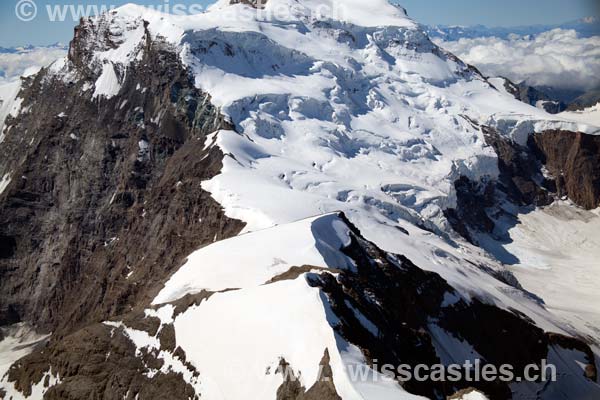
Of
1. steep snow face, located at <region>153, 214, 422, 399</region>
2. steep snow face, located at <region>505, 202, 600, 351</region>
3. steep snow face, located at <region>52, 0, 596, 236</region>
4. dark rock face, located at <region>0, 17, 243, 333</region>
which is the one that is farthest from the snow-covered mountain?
steep snow face, located at <region>505, 202, 600, 351</region>

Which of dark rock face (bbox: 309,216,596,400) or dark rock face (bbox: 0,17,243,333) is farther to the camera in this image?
dark rock face (bbox: 0,17,243,333)

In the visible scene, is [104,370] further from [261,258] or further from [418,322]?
[418,322]

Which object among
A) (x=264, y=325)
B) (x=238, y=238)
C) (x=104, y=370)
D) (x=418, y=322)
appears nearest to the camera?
(x=264, y=325)

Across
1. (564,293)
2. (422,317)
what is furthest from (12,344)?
(564,293)

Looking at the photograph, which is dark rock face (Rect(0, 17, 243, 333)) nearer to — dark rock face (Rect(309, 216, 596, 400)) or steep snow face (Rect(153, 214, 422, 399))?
steep snow face (Rect(153, 214, 422, 399))

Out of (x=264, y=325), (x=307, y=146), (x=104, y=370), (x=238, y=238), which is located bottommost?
(x=307, y=146)

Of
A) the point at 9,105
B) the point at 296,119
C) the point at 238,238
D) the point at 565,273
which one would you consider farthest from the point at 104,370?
the point at 9,105

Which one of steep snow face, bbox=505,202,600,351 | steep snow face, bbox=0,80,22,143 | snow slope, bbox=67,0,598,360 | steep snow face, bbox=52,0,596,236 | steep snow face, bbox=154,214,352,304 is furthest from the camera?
steep snow face, bbox=0,80,22,143
